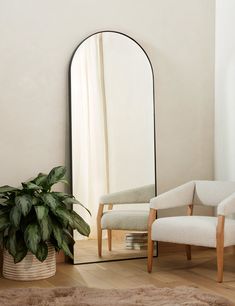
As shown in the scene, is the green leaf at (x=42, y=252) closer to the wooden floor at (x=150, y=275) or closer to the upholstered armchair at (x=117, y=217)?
the wooden floor at (x=150, y=275)

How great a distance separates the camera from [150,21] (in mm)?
5094

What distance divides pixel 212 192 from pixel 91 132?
109 cm

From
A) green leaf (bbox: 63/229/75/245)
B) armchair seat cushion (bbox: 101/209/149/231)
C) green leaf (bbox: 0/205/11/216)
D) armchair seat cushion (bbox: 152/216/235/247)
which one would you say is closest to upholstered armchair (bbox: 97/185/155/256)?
armchair seat cushion (bbox: 101/209/149/231)

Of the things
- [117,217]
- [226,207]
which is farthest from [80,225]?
[226,207]

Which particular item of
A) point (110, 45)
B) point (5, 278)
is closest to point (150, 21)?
point (110, 45)

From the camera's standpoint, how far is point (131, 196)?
15.9ft

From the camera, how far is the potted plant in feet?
13.2

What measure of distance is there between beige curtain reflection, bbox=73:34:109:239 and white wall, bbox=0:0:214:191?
127 millimetres

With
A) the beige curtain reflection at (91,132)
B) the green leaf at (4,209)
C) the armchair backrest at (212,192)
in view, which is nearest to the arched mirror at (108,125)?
the beige curtain reflection at (91,132)

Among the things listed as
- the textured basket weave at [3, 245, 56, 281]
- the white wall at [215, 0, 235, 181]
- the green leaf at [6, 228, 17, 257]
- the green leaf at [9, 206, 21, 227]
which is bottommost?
the textured basket weave at [3, 245, 56, 281]

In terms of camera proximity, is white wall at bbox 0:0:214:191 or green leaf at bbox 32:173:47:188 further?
white wall at bbox 0:0:214:191

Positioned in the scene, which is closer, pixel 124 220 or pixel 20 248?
pixel 20 248

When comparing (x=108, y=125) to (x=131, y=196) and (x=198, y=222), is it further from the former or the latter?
(x=198, y=222)

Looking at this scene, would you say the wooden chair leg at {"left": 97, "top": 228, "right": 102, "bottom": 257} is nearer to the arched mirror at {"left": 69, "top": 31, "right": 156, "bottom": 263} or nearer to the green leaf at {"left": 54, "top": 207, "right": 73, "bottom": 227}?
the arched mirror at {"left": 69, "top": 31, "right": 156, "bottom": 263}
